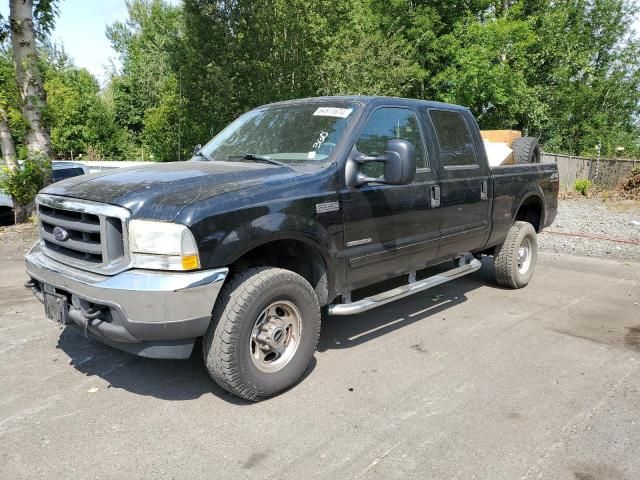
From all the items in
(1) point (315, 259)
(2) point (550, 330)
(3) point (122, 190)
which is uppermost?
(3) point (122, 190)

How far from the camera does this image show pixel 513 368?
13.8ft

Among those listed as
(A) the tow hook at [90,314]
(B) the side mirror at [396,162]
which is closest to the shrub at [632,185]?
(B) the side mirror at [396,162]

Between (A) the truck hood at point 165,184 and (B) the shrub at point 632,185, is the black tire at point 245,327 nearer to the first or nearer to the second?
(A) the truck hood at point 165,184

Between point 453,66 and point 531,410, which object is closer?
point 531,410

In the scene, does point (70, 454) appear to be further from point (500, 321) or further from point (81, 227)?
point (500, 321)

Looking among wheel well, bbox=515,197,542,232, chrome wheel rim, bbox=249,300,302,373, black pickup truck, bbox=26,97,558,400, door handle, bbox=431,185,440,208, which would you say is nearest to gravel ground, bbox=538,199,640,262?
wheel well, bbox=515,197,542,232

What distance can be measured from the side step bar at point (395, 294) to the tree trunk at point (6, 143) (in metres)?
8.32

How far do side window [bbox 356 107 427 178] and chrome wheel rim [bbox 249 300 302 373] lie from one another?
1.29 m

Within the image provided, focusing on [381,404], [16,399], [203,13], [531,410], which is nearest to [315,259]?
[381,404]

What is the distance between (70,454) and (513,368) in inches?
125

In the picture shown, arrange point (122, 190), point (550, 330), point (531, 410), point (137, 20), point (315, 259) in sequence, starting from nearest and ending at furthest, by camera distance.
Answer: point (122, 190) < point (531, 410) < point (315, 259) < point (550, 330) < point (137, 20)

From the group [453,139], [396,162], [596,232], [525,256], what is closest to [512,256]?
[525,256]

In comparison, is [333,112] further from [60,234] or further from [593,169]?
[593,169]

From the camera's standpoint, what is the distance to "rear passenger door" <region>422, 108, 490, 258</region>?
5.00 metres
